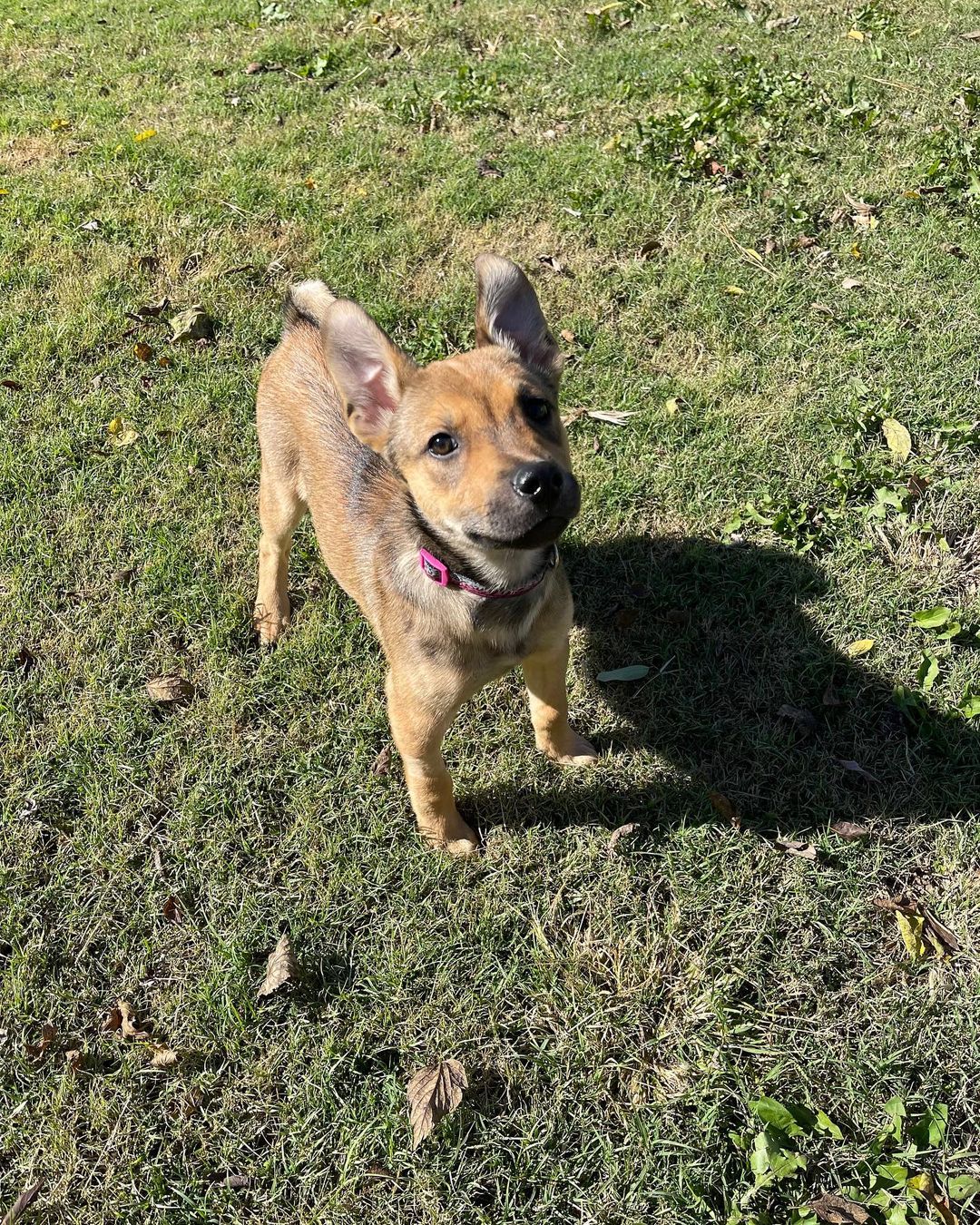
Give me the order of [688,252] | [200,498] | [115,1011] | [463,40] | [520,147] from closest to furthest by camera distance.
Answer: [115,1011]
[200,498]
[688,252]
[520,147]
[463,40]

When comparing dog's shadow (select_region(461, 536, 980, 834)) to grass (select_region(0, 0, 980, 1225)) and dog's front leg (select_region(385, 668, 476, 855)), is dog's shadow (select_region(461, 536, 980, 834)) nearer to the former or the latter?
grass (select_region(0, 0, 980, 1225))

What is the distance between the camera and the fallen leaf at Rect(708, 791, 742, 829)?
3.54 metres

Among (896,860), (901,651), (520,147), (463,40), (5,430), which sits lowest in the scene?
(896,860)

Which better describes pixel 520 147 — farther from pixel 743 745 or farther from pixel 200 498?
pixel 743 745

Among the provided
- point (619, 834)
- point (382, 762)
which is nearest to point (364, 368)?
point (382, 762)

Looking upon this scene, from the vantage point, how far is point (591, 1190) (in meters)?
2.75

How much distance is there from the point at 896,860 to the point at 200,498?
398cm

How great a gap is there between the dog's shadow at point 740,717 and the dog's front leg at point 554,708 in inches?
4.7

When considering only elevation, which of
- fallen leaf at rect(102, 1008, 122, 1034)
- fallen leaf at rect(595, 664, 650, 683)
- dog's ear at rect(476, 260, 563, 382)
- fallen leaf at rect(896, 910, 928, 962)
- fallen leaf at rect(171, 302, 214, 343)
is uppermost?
dog's ear at rect(476, 260, 563, 382)

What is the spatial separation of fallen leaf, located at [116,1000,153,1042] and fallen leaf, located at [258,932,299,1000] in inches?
16.8

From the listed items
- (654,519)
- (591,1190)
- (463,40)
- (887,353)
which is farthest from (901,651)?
(463,40)

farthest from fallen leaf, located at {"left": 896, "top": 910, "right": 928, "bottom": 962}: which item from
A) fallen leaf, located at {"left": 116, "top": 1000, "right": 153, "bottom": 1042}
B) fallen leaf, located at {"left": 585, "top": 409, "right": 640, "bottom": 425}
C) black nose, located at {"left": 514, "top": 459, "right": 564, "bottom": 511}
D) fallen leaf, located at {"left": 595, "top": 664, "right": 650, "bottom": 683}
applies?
fallen leaf, located at {"left": 585, "top": 409, "right": 640, "bottom": 425}

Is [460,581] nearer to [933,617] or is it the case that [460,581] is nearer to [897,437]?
[933,617]

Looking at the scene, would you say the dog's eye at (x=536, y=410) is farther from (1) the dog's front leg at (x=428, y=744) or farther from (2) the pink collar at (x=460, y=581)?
(1) the dog's front leg at (x=428, y=744)
